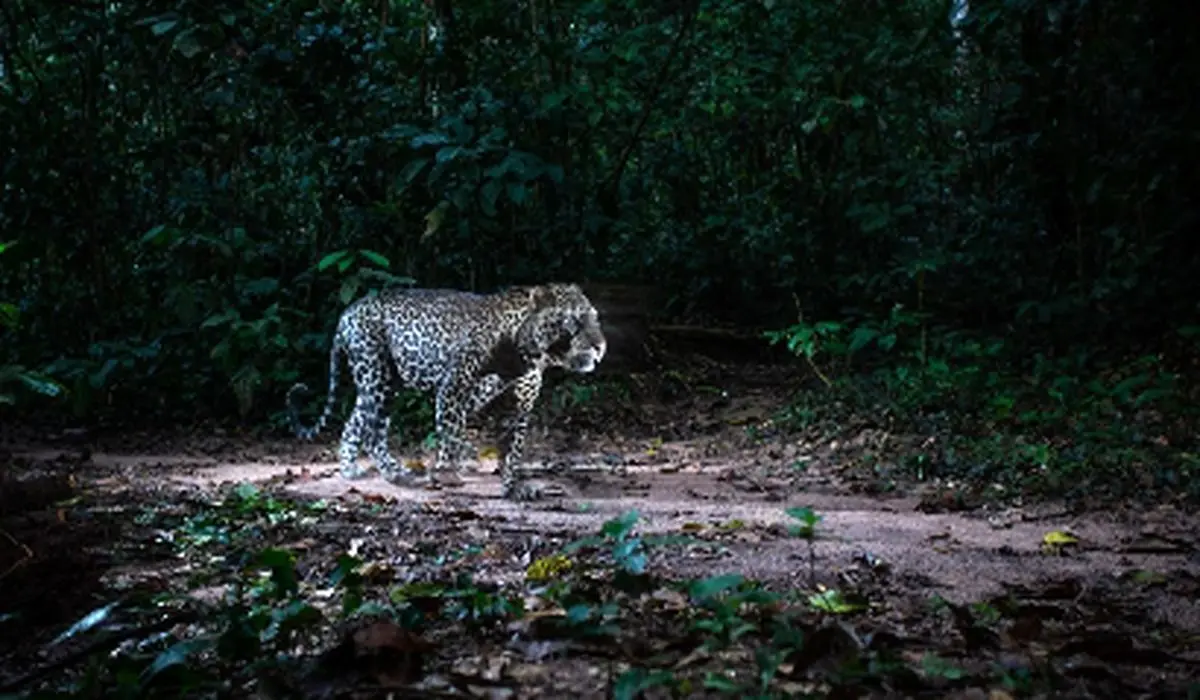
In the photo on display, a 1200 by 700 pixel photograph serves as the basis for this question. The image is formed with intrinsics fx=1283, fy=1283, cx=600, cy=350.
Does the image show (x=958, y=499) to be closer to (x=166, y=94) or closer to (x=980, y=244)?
(x=980, y=244)

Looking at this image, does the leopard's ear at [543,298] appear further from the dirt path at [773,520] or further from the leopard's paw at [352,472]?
the leopard's paw at [352,472]

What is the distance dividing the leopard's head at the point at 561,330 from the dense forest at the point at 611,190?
6.37ft

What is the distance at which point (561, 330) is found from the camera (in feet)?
30.1

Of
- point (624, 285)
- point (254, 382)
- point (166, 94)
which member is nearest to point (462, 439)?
point (254, 382)

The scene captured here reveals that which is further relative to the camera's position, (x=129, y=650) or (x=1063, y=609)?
(x=1063, y=609)

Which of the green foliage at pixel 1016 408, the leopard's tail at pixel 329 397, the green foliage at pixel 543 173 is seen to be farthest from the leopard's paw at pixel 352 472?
the green foliage at pixel 1016 408

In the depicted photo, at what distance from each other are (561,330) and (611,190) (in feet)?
18.7

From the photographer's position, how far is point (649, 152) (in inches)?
673

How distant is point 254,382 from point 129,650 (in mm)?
8524

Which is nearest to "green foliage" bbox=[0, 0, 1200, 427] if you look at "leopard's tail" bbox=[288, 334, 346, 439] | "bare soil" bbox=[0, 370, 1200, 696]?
"leopard's tail" bbox=[288, 334, 346, 439]

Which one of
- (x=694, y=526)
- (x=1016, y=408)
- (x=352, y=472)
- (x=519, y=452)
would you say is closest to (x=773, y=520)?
(x=694, y=526)

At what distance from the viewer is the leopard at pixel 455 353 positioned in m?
9.20

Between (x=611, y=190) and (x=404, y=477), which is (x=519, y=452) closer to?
(x=404, y=477)

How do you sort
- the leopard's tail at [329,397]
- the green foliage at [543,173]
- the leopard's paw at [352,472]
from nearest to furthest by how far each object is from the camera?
the leopard's paw at [352,472] → the leopard's tail at [329,397] → the green foliage at [543,173]
